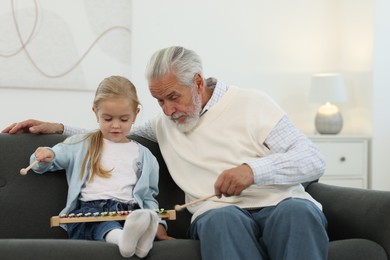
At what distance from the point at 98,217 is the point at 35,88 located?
7.90 ft

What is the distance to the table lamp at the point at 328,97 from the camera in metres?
4.68

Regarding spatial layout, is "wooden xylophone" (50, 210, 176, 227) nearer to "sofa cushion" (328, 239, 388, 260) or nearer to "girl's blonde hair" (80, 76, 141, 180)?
"girl's blonde hair" (80, 76, 141, 180)

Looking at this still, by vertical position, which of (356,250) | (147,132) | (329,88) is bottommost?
(356,250)

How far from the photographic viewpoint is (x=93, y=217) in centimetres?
208

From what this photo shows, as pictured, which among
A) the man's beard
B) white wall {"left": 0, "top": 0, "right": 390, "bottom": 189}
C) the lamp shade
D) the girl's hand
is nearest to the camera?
the girl's hand

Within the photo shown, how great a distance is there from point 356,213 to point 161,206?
2.32 ft

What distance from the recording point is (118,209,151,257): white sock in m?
1.82

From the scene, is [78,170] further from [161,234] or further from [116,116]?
[161,234]

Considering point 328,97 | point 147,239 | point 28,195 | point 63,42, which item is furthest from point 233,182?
point 328,97

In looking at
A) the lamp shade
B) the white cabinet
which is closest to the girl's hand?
the white cabinet

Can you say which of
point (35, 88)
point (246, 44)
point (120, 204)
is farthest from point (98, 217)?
point (246, 44)

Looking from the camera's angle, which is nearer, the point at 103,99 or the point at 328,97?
the point at 103,99

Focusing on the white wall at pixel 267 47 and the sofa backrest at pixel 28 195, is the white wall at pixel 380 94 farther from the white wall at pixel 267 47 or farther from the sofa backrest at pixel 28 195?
the sofa backrest at pixel 28 195

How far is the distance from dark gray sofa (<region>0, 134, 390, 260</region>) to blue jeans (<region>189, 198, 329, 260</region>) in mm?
98
